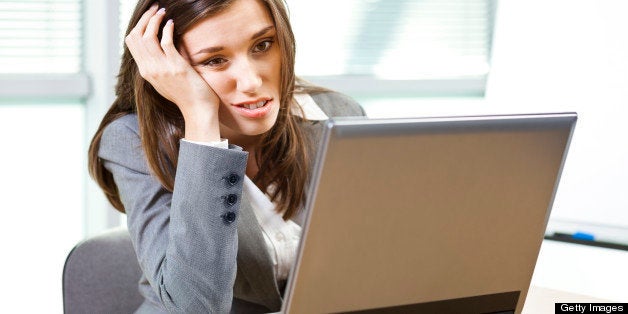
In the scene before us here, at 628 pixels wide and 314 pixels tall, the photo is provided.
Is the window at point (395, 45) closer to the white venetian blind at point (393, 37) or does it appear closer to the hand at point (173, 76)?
the white venetian blind at point (393, 37)

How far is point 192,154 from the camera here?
138 cm

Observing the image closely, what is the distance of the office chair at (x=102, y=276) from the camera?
1.53m

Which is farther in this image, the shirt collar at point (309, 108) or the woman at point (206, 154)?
the shirt collar at point (309, 108)

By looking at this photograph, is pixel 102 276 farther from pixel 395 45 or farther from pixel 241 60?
pixel 395 45

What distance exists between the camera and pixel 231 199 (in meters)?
1.36

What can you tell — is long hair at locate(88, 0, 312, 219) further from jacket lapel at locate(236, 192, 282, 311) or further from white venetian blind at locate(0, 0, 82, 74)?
white venetian blind at locate(0, 0, 82, 74)

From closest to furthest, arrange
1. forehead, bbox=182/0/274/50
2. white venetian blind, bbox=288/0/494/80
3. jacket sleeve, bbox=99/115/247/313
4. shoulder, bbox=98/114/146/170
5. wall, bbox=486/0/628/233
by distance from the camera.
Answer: jacket sleeve, bbox=99/115/247/313 → forehead, bbox=182/0/274/50 → shoulder, bbox=98/114/146/170 → wall, bbox=486/0/628/233 → white venetian blind, bbox=288/0/494/80

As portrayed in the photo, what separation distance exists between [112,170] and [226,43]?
1.13 feet

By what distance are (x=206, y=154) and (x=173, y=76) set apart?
0.71ft

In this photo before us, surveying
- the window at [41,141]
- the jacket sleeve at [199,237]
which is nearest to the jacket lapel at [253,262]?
the jacket sleeve at [199,237]

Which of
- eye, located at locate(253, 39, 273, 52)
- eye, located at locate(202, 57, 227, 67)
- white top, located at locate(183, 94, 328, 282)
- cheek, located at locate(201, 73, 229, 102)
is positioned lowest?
white top, located at locate(183, 94, 328, 282)

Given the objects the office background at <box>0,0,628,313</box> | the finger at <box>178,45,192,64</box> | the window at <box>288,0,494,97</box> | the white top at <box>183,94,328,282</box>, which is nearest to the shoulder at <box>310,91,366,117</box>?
the white top at <box>183,94,328,282</box>

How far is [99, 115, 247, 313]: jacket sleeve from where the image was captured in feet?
4.44

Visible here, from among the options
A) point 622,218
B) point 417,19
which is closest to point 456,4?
point 417,19
